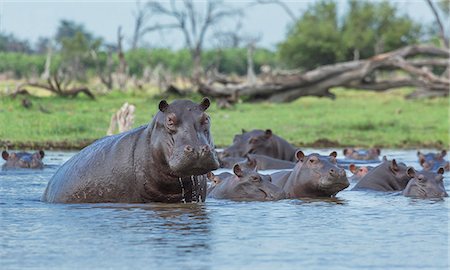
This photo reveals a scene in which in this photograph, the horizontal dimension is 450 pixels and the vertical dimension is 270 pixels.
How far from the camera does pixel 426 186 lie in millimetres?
8875

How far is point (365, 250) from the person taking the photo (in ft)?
19.1

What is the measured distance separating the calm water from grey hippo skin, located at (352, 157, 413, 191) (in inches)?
44.8

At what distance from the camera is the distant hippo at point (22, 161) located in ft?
39.3

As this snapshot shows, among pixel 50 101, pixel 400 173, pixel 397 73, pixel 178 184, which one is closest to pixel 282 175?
pixel 400 173

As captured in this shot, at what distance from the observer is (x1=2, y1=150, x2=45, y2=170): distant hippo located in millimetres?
11992

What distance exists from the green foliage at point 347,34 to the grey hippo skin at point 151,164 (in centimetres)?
4014

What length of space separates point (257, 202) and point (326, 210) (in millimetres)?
673

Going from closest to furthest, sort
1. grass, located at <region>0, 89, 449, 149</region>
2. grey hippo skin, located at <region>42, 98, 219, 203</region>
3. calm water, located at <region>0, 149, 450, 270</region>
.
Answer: calm water, located at <region>0, 149, 450, 270</region>
grey hippo skin, located at <region>42, 98, 219, 203</region>
grass, located at <region>0, 89, 449, 149</region>

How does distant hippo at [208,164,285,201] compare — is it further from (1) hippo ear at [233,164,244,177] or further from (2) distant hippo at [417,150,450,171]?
(2) distant hippo at [417,150,450,171]

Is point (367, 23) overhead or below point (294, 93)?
overhead

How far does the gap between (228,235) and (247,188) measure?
7.16 ft

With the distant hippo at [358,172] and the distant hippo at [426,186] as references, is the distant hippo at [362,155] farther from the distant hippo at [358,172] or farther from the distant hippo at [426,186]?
the distant hippo at [426,186]

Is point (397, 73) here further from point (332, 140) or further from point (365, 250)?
point (365, 250)

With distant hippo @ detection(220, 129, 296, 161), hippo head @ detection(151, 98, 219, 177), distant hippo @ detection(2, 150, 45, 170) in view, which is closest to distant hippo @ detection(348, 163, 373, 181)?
distant hippo @ detection(220, 129, 296, 161)
